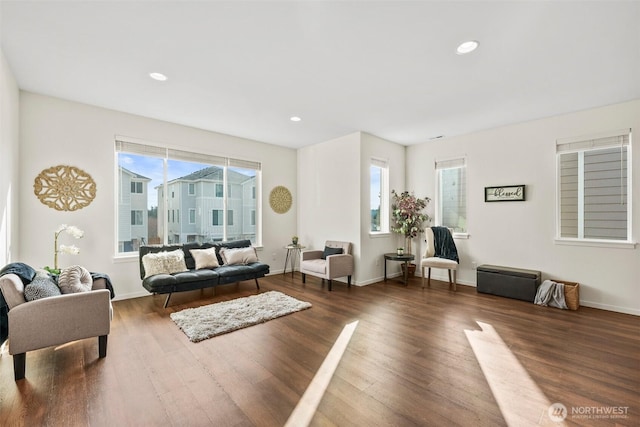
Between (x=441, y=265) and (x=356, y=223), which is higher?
(x=356, y=223)

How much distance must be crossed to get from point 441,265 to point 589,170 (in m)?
2.55

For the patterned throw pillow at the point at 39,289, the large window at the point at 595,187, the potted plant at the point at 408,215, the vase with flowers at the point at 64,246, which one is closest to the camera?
the patterned throw pillow at the point at 39,289

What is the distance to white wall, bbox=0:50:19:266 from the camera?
279 cm

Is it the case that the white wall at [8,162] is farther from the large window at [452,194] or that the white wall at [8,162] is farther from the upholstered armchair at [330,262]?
the large window at [452,194]

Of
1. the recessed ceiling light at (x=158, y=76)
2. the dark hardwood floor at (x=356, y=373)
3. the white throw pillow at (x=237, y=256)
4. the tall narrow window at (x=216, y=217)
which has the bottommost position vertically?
the dark hardwood floor at (x=356, y=373)

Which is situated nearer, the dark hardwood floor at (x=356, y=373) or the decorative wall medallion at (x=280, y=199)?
the dark hardwood floor at (x=356, y=373)

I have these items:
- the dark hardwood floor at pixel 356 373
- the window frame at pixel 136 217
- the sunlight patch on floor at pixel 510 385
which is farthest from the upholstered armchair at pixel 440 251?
the window frame at pixel 136 217

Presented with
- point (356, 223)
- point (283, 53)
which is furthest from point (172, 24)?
point (356, 223)

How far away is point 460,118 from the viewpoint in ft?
14.5

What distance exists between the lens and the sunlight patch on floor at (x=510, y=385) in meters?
1.80

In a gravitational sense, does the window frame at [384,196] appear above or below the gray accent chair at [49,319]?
above

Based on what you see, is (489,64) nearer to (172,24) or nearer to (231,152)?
(172,24)

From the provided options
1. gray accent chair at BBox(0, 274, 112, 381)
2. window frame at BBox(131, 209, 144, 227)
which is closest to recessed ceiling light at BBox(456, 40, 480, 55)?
gray accent chair at BBox(0, 274, 112, 381)

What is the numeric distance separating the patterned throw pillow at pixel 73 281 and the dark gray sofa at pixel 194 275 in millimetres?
898
